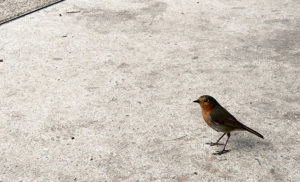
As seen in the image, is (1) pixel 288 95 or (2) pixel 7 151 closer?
(2) pixel 7 151

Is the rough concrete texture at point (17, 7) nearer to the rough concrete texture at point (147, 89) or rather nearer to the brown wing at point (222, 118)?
the rough concrete texture at point (147, 89)

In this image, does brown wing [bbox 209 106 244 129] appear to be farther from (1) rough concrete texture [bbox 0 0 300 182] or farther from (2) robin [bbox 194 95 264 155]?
(1) rough concrete texture [bbox 0 0 300 182]

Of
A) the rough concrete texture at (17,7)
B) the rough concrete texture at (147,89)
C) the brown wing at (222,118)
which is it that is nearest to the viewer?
the brown wing at (222,118)

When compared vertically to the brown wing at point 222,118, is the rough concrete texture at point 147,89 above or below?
below

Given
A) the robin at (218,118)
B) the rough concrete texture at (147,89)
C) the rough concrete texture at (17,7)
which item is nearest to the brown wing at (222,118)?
the robin at (218,118)

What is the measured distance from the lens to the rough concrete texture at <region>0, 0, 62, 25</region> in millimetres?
7927

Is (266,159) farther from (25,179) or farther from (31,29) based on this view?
(31,29)

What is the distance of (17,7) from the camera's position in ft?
27.4

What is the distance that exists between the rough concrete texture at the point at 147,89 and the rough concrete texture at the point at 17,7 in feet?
1.20

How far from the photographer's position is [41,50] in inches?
254

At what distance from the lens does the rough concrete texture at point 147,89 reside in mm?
3832

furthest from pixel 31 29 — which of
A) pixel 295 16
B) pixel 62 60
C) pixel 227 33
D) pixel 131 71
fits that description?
pixel 295 16

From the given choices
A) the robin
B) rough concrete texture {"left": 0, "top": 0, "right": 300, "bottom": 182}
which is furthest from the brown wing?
rough concrete texture {"left": 0, "top": 0, "right": 300, "bottom": 182}

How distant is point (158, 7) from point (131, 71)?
2.80 metres
